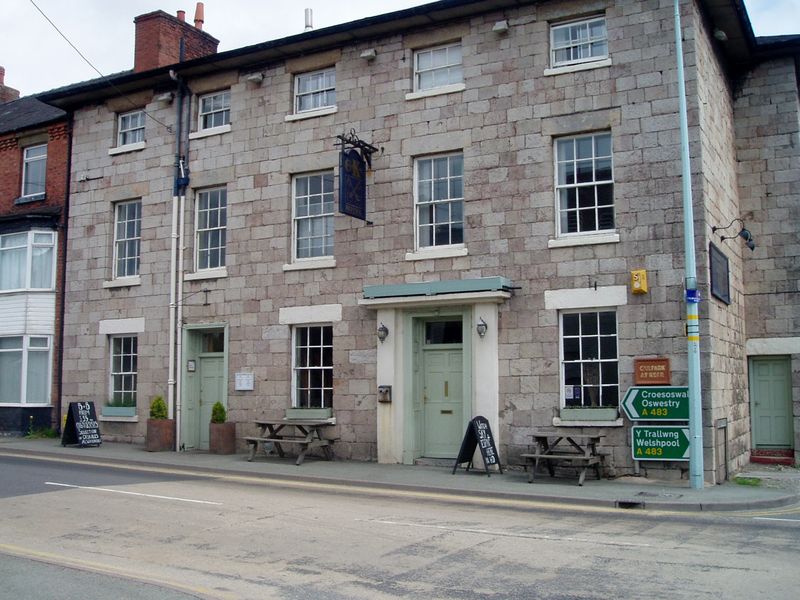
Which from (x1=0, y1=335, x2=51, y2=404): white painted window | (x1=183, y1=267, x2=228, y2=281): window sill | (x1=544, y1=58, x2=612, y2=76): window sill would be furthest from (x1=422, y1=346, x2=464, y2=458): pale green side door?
(x1=0, y1=335, x2=51, y2=404): white painted window

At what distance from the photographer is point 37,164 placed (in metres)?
24.1

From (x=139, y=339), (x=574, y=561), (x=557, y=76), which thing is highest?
(x=557, y=76)

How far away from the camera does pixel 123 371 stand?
2103 centimetres

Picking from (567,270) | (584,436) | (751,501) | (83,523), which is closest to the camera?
(83,523)

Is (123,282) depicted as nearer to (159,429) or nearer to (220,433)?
(159,429)

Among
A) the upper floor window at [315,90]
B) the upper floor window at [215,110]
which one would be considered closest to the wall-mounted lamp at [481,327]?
the upper floor window at [315,90]

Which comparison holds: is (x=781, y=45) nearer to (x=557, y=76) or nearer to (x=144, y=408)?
(x=557, y=76)

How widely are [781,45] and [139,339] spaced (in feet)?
53.6

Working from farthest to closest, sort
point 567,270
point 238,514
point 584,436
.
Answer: point 567,270, point 584,436, point 238,514

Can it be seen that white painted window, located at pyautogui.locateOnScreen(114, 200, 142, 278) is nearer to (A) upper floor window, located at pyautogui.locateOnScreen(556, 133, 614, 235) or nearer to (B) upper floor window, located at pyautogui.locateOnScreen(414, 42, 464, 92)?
(B) upper floor window, located at pyautogui.locateOnScreen(414, 42, 464, 92)

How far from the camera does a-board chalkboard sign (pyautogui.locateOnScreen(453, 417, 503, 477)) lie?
14.9 metres

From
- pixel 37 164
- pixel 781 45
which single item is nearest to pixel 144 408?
pixel 37 164

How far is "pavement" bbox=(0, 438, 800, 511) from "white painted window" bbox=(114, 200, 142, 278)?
192 inches

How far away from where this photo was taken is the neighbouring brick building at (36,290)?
22.5m
